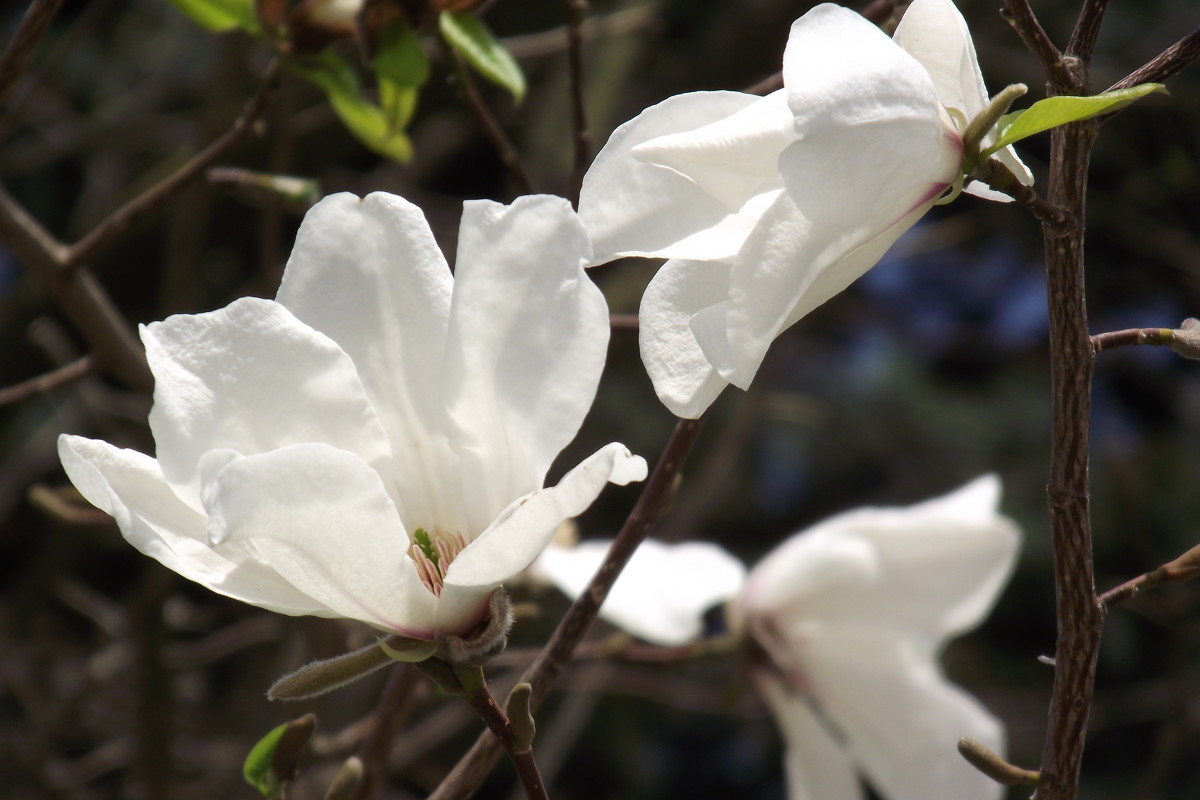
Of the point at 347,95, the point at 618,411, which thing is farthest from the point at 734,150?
the point at 618,411

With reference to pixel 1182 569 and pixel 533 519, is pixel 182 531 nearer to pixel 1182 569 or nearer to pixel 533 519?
pixel 533 519

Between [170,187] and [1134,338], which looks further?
[170,187]

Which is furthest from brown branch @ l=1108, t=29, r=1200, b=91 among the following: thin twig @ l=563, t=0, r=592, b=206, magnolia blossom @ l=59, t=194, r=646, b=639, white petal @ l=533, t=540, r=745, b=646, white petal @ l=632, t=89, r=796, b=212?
white petal @ l=533, t=540, r=745, b=646

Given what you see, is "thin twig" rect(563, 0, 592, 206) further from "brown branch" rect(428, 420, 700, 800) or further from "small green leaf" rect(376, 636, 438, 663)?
"small green leaf" rect(376, 636, 438, 663)

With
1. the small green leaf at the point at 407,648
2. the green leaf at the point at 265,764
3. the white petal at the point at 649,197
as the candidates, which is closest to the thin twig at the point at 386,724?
the green leaf at the point at 265,764

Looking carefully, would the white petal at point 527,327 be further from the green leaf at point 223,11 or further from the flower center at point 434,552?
the green leaf at point 223,11

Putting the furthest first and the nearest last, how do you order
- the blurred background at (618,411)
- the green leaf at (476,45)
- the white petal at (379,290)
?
the blurred background at (618,411), the green leaf at (476,45), the white petal at (379,290)

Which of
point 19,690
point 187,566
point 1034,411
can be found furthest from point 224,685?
point 187,566
